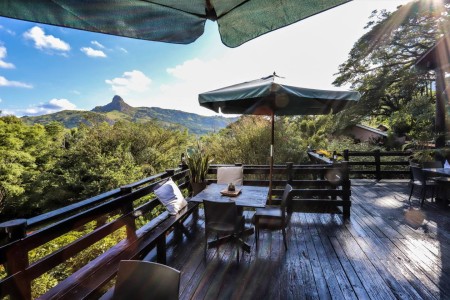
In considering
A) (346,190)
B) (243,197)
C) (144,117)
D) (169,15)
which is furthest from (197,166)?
(144,117)

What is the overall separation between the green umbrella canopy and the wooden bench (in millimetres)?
1715

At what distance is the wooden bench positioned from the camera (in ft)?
5.31

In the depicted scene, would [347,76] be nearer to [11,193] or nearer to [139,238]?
[139,238]

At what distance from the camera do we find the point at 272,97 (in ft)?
11.6

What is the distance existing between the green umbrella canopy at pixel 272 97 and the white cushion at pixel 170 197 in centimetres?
130

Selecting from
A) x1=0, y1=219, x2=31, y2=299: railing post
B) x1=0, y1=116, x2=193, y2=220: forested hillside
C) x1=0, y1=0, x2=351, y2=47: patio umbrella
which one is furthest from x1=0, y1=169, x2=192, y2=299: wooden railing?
x1=0, y1=116, x2=193, y2=220: forested hillside

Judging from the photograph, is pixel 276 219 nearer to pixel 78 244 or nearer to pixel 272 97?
pixel 272 97

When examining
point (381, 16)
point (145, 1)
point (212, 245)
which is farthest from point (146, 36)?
point (381, 16)

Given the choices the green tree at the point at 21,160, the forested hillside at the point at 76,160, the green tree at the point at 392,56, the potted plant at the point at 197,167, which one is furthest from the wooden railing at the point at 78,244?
the green tree at the point at 392,56

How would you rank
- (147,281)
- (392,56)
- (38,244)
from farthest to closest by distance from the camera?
(392,56)
(38,244)
(147,281)

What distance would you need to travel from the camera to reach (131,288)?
1.21 meters

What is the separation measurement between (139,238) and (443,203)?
5.51m

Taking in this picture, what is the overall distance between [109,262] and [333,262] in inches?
93.0

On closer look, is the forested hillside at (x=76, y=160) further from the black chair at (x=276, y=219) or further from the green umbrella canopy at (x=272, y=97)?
the black chair at (x=276, y=219)
